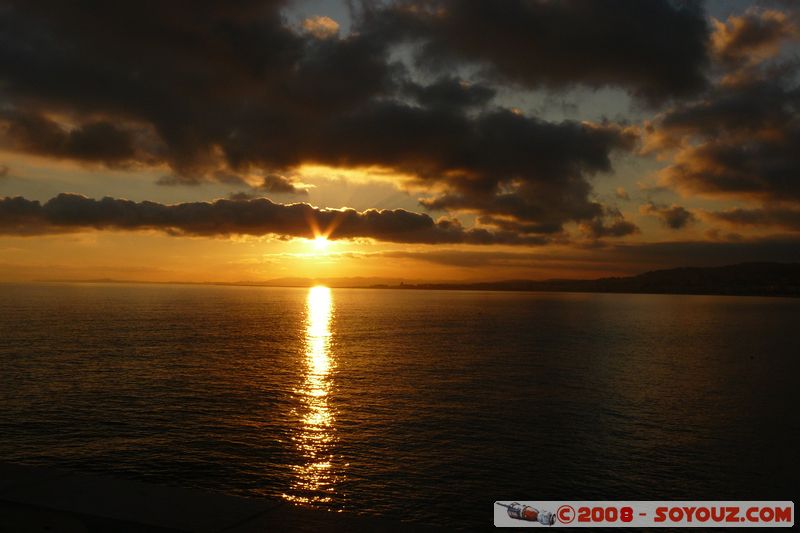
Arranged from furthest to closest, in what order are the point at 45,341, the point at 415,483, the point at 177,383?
the point at 45,341
the point at 177,383
the point at 415,483

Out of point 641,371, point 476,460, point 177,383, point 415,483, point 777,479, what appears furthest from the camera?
point 641,371

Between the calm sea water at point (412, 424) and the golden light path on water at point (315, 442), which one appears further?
the calm sea water at point (412, 424)

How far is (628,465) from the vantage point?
30.0m

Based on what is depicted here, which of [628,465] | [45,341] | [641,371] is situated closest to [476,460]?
[628,465]

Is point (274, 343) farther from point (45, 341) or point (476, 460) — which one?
point (476, 460)

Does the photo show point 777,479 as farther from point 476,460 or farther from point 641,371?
point 641,371

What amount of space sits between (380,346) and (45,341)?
5147 cm

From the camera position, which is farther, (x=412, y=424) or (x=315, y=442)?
(x=412, y=424)

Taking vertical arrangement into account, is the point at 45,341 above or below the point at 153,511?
below

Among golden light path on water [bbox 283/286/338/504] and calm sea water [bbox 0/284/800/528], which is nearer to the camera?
golden light path on water [bbox 283/286/338/504]

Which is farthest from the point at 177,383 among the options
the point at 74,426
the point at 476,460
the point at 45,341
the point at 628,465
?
the point at 45,341

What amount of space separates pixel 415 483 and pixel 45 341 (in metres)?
81.0

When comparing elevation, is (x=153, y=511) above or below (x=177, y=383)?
above

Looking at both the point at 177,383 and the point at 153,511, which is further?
the point at 177,383
